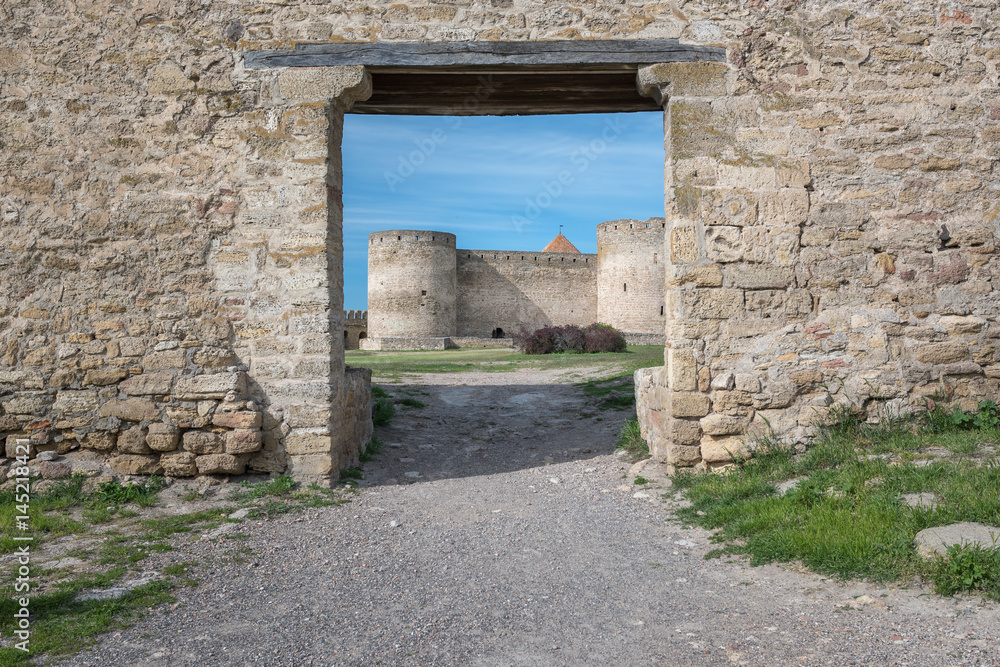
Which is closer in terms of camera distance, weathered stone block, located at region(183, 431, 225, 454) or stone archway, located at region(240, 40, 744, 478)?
weathered stone block, located at region(183, 431, 225, 454)

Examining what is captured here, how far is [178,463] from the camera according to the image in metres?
4.97

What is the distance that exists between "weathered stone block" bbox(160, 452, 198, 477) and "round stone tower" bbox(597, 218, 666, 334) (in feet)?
89.3

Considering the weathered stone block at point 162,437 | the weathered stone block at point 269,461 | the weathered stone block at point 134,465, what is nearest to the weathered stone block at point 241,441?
the weathered stone block at point 269,461

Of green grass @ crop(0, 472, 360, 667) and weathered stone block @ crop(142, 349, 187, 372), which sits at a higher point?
weathered stone block @ crop(142, 349, 187, 372)

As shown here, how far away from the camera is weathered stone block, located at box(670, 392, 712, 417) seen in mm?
5016

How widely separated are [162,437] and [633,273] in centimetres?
2780

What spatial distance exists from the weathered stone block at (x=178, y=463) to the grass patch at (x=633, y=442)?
12.3 ft

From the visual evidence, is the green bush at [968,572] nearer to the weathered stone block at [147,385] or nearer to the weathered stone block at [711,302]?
the weathered stone block at [711,302]

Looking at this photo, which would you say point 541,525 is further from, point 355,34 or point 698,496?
point 355,34

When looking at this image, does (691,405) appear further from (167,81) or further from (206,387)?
(167,81)

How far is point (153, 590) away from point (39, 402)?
256 centimetres

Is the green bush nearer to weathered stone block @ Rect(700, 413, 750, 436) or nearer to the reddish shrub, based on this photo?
weathered stone block @ Rect(700, 413, 750, 436)

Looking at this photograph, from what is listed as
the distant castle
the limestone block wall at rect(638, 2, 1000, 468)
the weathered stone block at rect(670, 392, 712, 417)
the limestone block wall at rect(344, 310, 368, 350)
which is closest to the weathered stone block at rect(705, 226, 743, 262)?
the limestone block wall at rect(638, 2, 1000, 468)

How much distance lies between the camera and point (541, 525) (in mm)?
4363
